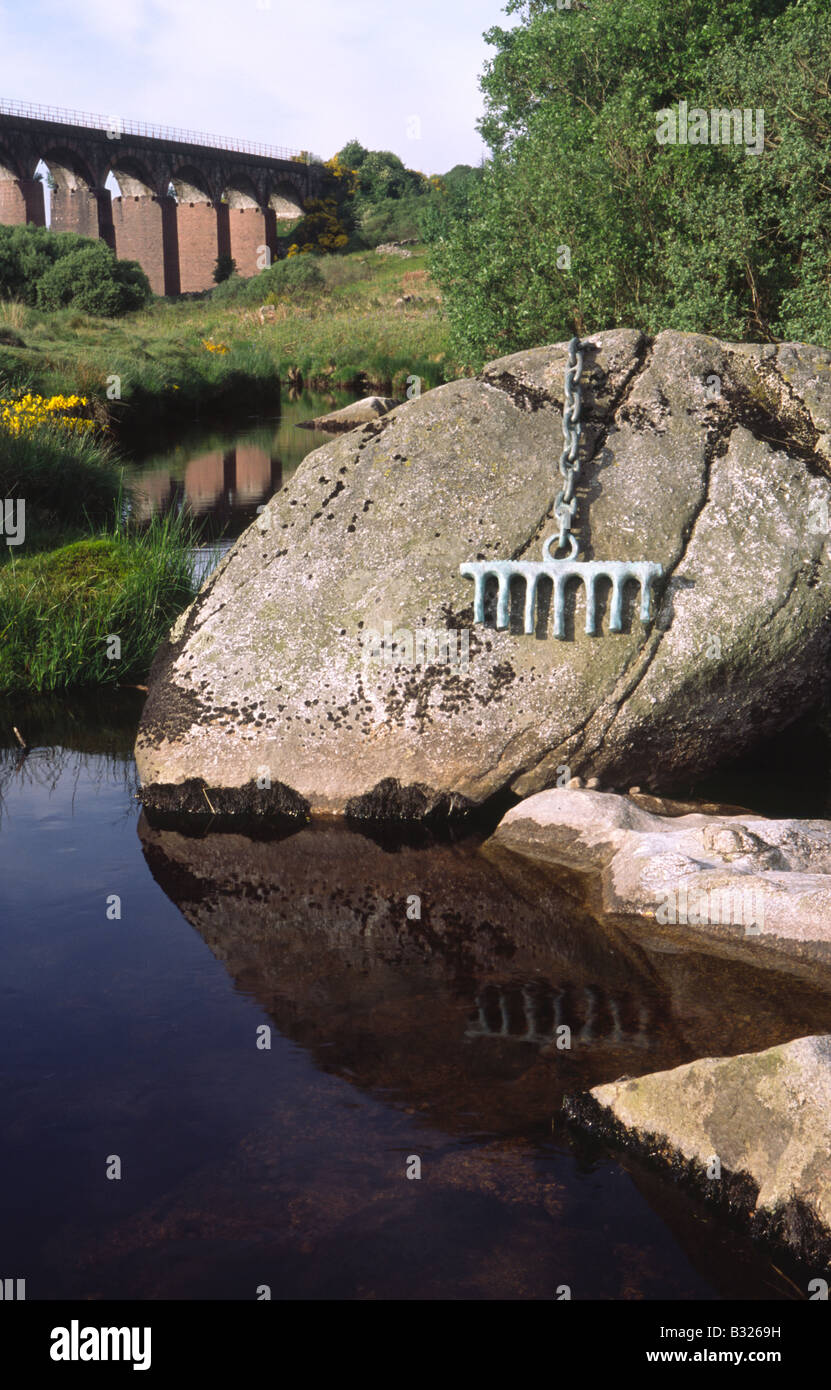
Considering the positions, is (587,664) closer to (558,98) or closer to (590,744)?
(590,744)

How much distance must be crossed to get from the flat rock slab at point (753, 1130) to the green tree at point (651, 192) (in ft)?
39.5

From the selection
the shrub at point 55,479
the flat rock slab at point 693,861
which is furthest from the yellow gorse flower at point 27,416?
the flat rock slab at point 693,861

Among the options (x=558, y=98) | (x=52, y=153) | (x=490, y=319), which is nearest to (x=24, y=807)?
(x=490, y=319)

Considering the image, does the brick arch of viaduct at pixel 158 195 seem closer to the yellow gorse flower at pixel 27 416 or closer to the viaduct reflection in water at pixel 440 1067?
the yellow gorse flower at pixel 27 416

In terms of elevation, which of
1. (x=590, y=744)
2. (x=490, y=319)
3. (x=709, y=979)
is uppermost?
(x=490, y=319)

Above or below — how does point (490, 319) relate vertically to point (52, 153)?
below

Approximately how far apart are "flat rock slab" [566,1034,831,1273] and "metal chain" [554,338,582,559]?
3353 millimetres

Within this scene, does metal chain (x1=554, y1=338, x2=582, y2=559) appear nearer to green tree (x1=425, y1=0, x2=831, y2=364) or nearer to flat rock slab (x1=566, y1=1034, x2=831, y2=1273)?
flat rock slab (x1=566, y1=1034, x2=831, y2=1273)

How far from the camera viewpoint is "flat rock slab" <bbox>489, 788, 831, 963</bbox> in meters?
4.87

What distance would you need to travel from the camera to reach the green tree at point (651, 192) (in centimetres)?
1460

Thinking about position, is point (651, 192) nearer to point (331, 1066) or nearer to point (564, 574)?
point (564, 574)

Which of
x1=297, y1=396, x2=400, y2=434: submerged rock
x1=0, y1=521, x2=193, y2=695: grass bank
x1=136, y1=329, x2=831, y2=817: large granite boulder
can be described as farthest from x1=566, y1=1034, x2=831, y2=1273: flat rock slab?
x1=297, y1=396, x2=400, y2=434: submerged rock

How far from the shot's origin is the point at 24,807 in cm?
693
